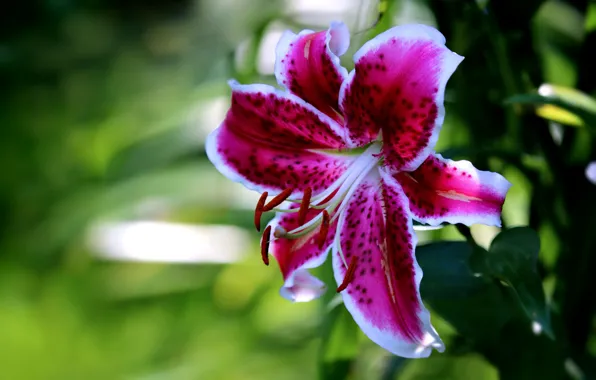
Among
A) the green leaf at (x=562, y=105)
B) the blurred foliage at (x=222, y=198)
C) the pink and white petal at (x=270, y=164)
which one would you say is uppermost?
the green leaf at (x=562, y=105)

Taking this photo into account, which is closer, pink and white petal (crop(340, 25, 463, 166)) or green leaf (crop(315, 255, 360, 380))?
pink and white petal (crop(340, 25, 463, 166))

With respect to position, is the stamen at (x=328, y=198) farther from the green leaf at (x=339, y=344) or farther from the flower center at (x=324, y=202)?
the green leaf at (x=339, y=344)

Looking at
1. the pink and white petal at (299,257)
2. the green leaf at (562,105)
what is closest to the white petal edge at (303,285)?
the pink and white petal at (299,257)

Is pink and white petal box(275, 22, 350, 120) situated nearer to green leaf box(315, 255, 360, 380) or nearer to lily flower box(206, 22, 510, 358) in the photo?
lily flower box(206, 22, 510, 358)

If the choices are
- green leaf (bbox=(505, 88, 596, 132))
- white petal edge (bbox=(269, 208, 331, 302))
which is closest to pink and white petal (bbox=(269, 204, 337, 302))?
white petal edge (bbox=(269, 208, 331, 302))

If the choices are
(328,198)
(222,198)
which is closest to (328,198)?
(328,198)

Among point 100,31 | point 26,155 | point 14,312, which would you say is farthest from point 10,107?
point 14,312

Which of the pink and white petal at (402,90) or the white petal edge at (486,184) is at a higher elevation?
the pink and white petal at (402,90)
